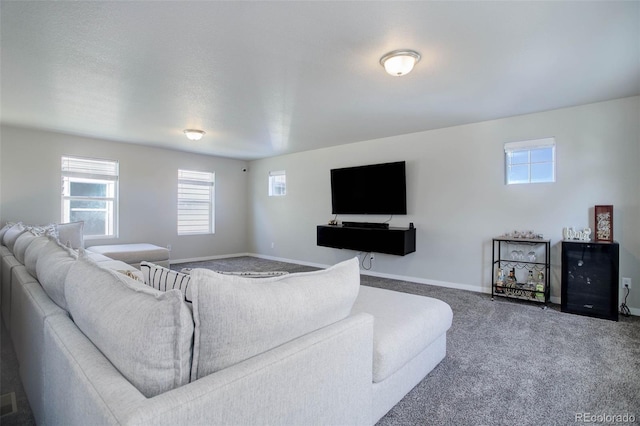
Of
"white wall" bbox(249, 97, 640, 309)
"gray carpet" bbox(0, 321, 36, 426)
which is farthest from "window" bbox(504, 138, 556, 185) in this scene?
"gray carpet" bbox(0, 321, 36, 426)

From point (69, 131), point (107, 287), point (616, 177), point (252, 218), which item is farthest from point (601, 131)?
point (69, 131)

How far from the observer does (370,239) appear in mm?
4848

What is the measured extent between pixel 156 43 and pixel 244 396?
2.49 m

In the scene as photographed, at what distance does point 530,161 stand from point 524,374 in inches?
111

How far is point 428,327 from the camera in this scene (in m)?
1.90

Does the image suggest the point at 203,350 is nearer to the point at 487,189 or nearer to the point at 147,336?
the point at 147,336

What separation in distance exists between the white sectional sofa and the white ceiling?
162 centimetres

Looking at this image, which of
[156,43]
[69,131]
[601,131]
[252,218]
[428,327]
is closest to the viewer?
[428,327]

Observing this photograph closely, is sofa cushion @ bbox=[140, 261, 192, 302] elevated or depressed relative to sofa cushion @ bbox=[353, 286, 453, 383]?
elevated

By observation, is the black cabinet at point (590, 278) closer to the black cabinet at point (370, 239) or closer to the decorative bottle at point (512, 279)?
the decorative bottle at point (512, 279)

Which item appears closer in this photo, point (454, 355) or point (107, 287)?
point (107, 287)

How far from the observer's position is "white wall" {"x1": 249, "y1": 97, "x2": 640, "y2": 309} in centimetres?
339

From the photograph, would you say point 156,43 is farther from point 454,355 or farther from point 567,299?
point 567,299

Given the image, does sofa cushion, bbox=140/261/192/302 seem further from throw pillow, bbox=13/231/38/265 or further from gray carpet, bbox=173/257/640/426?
throw pillow, bbox=13/231/38/265
